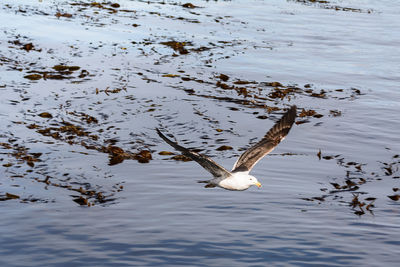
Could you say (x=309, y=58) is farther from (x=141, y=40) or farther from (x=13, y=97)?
(x=13, y=97)

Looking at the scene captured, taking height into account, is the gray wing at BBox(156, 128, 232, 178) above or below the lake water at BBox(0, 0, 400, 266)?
above

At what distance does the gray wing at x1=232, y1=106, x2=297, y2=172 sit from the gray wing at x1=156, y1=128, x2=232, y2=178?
802 millimetres

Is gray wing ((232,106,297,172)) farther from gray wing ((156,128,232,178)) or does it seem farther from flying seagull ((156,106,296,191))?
gray wing ((156,128,232,178))

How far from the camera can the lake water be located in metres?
10.5

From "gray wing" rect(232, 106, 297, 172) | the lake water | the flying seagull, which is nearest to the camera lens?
the flying seagull

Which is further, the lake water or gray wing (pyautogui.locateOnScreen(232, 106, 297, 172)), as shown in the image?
gray wing (pyautogui.locateOnScreen(232, 106, 297, 172))

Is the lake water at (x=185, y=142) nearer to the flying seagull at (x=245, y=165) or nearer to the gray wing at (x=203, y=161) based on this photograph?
the flying seagull at (x=245, y=165)

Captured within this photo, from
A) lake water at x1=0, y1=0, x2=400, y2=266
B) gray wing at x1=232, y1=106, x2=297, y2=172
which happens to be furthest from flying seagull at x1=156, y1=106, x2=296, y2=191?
lake water at x1=0, y1=0, x2=400, y2=266

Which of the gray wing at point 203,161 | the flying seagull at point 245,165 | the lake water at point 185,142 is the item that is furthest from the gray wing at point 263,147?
the lake water at point 185,142

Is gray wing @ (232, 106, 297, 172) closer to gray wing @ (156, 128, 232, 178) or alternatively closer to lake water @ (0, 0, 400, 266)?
gray wing @ (156, 128, 232, 178)

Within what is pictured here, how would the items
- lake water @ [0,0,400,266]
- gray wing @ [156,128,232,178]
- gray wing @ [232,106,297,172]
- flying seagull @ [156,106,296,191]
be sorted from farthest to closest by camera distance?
gray wing @ [232,106,297,172] < lake water @ [0,0,400,266] < flying seagull @ [156,106,296,191] < gray wing @ [156,128,232,178]

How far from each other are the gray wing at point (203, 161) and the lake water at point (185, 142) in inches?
50.0

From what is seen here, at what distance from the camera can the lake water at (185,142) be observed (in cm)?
1047

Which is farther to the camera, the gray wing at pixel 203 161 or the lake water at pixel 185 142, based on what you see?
the lake water at pixel 185 142
